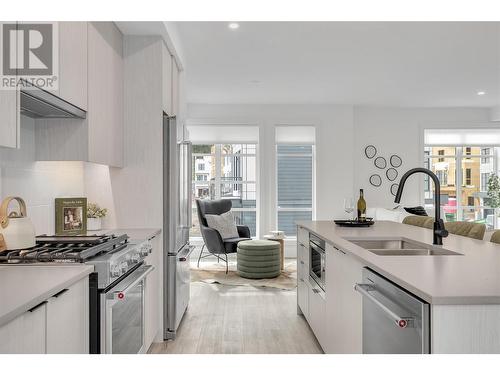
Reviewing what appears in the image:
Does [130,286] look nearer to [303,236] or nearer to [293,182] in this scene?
[303,236]

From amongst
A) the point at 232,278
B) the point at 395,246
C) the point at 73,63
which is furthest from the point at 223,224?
the point at 73,63

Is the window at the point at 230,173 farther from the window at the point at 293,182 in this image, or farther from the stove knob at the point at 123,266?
the stove knob at the point at 123,266

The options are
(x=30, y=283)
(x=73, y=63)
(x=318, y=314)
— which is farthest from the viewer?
(x=318, y=314)

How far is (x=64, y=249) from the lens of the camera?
2078 mm

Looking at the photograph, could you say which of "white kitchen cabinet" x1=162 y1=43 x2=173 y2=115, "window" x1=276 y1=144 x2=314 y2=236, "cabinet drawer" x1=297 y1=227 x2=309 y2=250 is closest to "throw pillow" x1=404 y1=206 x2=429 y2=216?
"window" x1=276 y1=144 x2=314 y2=236

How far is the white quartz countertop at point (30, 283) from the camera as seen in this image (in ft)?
4.12

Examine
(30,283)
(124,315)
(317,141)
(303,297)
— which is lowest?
(303,297)

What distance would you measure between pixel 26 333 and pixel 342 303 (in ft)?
5.24

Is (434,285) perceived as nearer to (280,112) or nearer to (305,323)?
(305,323)

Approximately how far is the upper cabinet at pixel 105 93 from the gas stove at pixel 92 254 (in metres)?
0.57

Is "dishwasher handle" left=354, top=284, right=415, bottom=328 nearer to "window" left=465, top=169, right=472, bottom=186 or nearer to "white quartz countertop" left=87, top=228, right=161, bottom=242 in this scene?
"white quartz countertop" left=87, top=228, right=161, bottom=242

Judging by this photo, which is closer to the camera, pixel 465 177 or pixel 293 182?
pixel 293 182

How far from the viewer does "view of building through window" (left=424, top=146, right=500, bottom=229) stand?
8.41 meters
